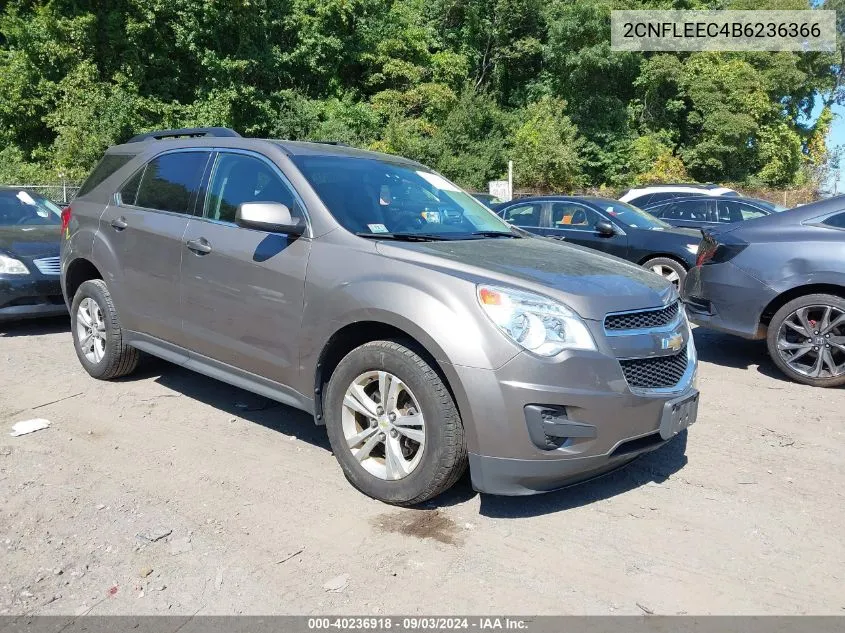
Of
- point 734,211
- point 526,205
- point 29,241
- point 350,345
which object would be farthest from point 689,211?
point 350,345

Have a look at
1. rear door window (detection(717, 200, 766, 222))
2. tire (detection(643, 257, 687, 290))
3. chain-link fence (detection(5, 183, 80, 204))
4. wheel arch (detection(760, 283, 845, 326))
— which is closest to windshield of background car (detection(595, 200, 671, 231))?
tire (detection(643, 257, 687, 290))

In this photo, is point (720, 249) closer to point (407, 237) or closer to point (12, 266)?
point (407, 237)

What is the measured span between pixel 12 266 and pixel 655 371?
21.1 feet

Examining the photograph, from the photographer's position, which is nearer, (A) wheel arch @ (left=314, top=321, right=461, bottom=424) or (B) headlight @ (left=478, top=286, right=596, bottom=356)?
(B) headlight @ (left=478, top=286, right=596, bottom=356)

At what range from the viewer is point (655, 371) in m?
3.48

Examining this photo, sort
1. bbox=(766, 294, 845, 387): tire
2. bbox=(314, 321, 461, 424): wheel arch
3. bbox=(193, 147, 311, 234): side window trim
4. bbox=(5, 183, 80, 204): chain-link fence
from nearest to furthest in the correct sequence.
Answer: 1. bbox=(314, 321, 461, 424): wheel arch
2. bbox=(193, 147, 311, 234): side window trim
3. bbox=(766, 294, 845, 387): tire
4. bbox=(5, 183, 80, 204): chain-link fence

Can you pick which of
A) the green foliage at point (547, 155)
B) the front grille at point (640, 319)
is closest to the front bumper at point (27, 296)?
the front grille at point (640, 319)

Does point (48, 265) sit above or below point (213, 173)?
below

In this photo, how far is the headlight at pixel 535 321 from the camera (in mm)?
3199

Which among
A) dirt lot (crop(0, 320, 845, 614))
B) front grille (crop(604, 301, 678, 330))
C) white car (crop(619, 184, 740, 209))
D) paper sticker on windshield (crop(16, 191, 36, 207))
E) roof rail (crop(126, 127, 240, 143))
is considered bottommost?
dirt lot (crop(0, 320, 845, 614))

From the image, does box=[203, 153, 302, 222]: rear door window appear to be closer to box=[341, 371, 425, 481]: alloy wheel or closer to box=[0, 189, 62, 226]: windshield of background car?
box=[341, 371, 425, 481]: alloy wheel

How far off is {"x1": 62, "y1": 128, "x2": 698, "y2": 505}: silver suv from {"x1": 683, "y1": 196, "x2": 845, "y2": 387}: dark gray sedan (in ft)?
7.89

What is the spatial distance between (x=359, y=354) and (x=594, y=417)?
117 centimetres

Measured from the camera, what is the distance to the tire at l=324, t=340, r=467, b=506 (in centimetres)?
330
